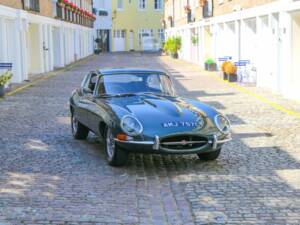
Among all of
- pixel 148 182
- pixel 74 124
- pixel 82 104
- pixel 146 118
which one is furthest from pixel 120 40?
pixel 148 182

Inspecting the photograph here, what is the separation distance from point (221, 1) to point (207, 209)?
2223cm

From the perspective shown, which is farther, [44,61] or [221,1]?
[44,61]

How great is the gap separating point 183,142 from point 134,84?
191cm

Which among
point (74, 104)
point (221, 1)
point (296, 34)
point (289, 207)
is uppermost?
point (221, 1)

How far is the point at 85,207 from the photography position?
635cm

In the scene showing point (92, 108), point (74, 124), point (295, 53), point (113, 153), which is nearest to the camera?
point (113, 153)

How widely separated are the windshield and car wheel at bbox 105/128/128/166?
1071mm

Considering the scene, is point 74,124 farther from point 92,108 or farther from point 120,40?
point 120,40

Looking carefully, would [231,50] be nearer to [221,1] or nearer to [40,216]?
[221,1]

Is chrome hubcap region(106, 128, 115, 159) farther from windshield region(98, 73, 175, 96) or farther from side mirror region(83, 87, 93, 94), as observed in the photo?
side mirror region(83, 87, 93, 94)

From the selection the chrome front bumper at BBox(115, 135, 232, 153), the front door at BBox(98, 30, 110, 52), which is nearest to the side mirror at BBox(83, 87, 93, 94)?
the chrome front bumper at BBox(115, 135, 232, 153)

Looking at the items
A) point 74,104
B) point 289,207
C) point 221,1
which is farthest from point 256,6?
point 289,207

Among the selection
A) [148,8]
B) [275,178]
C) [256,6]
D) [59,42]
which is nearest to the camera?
[275,178]

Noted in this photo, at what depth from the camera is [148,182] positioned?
748 cm
